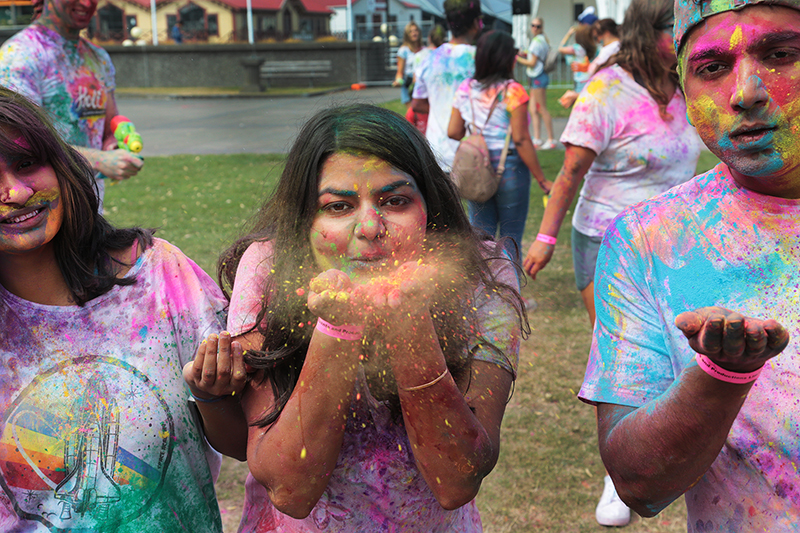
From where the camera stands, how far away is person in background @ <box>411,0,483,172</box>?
5.55 meters

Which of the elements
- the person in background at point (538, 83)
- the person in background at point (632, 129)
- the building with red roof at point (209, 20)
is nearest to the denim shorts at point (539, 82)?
the person in background at point (538, 83)

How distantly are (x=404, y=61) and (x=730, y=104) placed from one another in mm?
10460

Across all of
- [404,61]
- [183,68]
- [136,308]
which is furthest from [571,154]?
[183,68]

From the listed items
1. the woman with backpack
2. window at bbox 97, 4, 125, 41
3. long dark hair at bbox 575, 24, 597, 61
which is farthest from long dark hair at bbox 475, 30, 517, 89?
window at bbox 97, 4, 125, 41

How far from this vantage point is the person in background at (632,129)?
320 centimetres

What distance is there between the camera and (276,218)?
1.77 metres

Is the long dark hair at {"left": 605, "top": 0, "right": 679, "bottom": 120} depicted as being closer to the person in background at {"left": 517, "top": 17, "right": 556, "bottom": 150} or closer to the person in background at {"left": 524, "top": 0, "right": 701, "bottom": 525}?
the person in background at {"left": 524, "top": 0, "right": 701, "bottom": 525}

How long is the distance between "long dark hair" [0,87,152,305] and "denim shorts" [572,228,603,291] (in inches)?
87.7

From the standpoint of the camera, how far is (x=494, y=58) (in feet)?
16.0

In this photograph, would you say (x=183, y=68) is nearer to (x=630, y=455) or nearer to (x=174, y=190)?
(x=174, y=190)

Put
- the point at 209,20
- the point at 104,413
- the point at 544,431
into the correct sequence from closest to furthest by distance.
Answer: the point at 104,413 < the point at 544,431 < the point at 209,20

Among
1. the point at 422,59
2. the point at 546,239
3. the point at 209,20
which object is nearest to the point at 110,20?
the point at 209,20

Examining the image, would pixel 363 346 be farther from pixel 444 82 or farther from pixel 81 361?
pixel 444 82

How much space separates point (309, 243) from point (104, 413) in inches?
26.8
